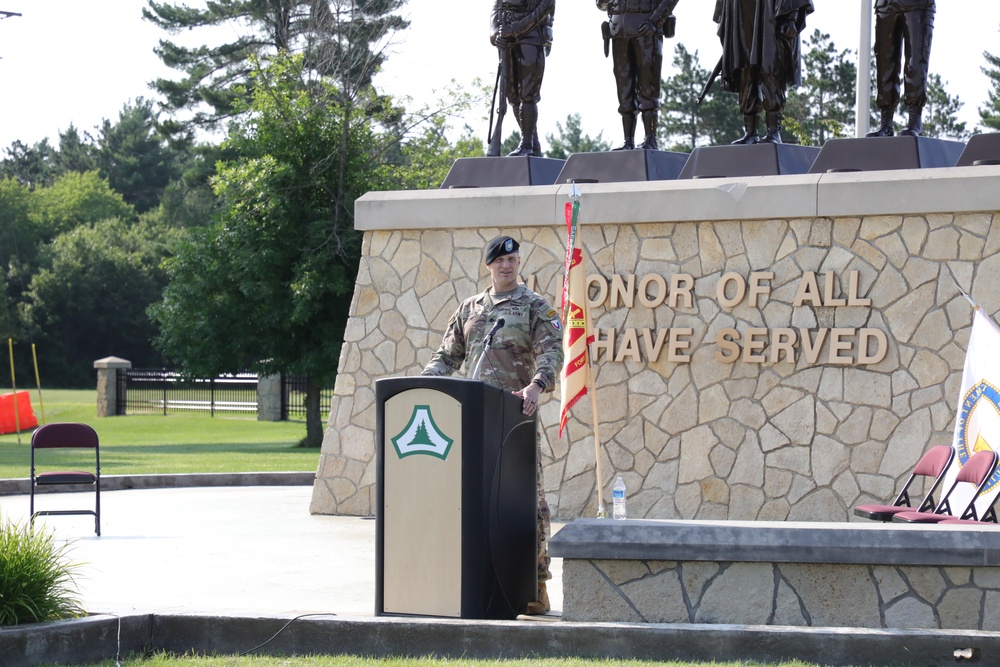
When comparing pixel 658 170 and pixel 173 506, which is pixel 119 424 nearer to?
pixel 173 506

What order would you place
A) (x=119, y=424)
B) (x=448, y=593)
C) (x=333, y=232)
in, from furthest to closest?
(x=119, y=424) → (x=333, y=232) → (x=448, y=593)

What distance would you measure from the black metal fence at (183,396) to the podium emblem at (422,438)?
32152 millimetres

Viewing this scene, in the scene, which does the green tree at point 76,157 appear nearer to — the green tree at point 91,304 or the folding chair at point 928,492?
the green tree at point 91,304

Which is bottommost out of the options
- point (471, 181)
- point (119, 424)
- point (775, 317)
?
point (119, 424)

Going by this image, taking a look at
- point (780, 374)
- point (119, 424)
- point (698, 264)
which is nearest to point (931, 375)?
point (780, 374)

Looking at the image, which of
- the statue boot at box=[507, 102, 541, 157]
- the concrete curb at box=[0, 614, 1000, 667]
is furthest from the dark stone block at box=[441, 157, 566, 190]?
the concrete curb at box=[0, 614, 1000, 667]

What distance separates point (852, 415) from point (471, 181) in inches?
168

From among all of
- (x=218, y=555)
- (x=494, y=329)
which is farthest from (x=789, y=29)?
(x=218, y=555)

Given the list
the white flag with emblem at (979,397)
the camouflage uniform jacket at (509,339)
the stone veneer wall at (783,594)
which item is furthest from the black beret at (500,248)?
the white flag with emblem at (979,397)

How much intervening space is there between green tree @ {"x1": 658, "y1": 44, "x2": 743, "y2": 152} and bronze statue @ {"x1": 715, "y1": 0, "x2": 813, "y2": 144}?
125 feet

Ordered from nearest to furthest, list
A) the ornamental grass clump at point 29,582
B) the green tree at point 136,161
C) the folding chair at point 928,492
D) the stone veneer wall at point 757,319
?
the ornamental grass clump at point 29,582, the folding chair at point 928,492, the stone veneer wall at point 757,319, the green tree at point 136,161

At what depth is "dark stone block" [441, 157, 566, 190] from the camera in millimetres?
12398

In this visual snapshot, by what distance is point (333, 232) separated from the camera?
976 inches

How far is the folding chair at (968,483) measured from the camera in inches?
313
